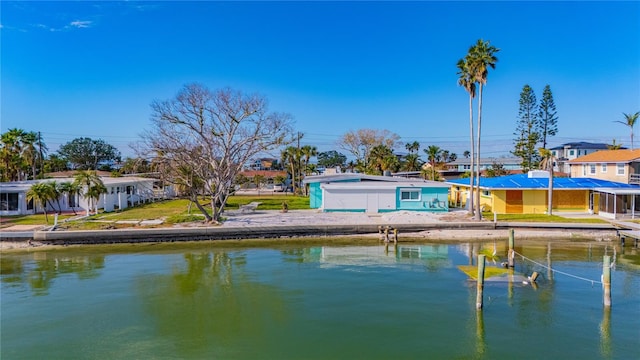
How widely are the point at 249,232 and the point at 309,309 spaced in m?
13.2

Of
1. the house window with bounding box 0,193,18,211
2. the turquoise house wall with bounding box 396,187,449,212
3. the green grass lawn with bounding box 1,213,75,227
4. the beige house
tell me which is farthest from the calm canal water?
the beige house

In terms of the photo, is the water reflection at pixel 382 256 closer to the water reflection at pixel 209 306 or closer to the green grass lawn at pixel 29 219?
the water reflection at pixel 209 306

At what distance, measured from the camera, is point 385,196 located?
34969 millimetres

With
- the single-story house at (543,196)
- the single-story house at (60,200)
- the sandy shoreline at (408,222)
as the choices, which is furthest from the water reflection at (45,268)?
the single-story house at (543,196)

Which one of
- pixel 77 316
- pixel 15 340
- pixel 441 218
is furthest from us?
pixel 441 218

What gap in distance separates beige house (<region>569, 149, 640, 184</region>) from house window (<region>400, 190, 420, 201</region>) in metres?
18.2

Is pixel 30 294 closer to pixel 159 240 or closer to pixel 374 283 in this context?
pixel 159 240

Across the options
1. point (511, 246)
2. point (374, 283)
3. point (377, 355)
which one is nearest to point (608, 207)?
point (511, 246)

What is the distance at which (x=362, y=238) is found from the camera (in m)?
27.7

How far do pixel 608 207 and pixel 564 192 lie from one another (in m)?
3.15

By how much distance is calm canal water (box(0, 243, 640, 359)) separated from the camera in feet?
40.1

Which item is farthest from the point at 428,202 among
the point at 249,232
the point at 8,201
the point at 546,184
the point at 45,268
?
the point at 8,201

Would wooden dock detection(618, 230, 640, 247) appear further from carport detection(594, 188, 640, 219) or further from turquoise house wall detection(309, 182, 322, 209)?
turquoise house wall detection(309, 182, 322, 209)

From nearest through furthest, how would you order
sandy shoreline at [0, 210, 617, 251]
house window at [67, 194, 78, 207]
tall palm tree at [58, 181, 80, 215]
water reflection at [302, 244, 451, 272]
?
water reflection at [302, 244, 451, 272] < sandy shoreline at [0, 210, 617, 251] < tall palm tree at [58, 181, 80, 215] < house window at [67, 194, 78, 207]
